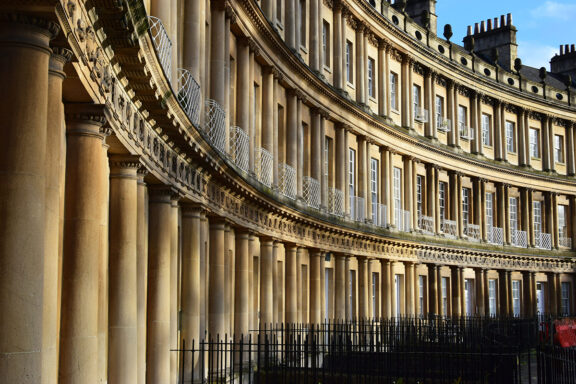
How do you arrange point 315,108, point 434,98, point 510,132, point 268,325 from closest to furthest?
1. point 268,325
2. point 315,108
3. point 434,98
4. point 510,132

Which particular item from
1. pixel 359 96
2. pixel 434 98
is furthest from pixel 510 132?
pixel 359 96

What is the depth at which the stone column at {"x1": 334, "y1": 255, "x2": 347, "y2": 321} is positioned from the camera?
3148cm

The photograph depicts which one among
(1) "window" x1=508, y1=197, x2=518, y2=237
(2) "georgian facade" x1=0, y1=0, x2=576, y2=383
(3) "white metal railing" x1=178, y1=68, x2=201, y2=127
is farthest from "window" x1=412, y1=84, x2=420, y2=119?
(3) "white metal railing" x1=178, y1=68, x2=201, y2=127

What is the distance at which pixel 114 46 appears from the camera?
10695 mm

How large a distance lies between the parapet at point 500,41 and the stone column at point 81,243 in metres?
44.0

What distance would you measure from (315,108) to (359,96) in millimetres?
5219

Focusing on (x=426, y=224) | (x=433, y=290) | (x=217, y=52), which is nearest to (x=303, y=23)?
(x=217, y=52)

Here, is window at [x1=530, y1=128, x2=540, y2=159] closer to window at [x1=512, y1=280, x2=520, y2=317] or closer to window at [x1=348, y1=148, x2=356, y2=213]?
window at [x1=512, y1=280, x2=520, y2=317]

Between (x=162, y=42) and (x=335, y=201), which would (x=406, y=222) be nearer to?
(x=335, y=201)

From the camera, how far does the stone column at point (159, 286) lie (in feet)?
47.9

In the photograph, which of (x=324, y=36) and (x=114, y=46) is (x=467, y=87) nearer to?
(x=324, y=36)

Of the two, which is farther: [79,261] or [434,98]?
[434,98]

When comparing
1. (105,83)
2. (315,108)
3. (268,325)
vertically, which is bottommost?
(268,325)

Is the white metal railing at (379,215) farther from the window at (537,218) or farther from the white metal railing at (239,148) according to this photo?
the window at (537,218)
